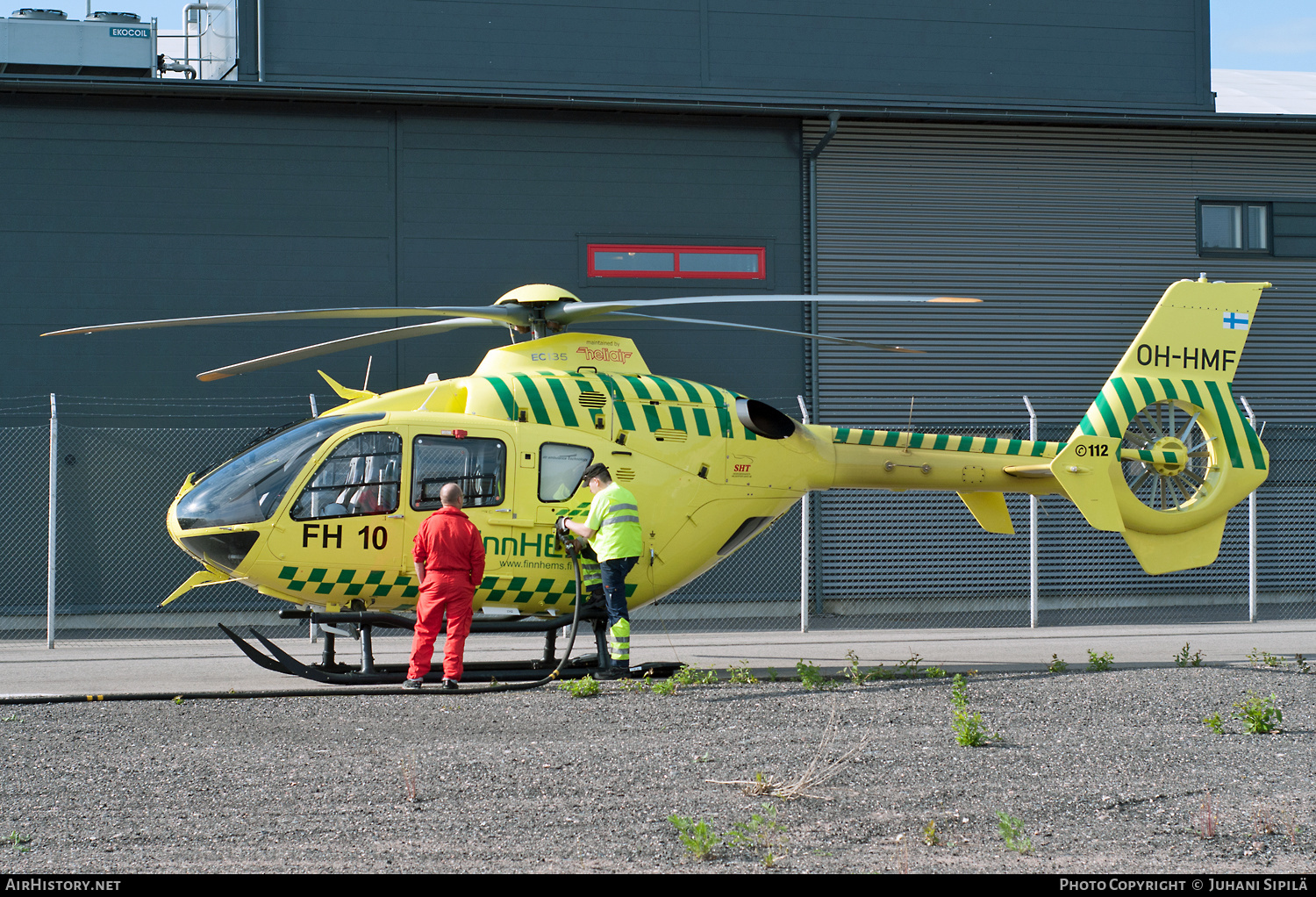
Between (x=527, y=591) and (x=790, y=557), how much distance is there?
7.01 m

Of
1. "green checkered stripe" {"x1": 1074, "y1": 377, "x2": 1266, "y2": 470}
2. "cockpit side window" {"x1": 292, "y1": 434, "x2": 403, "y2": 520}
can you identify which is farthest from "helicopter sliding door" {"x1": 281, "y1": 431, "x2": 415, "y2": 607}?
"green checkered stripe" {"x1": 1074, "y1": 377, "x2": 1266, "y2": 470}

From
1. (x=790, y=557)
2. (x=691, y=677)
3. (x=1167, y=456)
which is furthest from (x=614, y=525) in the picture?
(x=790, y=557)

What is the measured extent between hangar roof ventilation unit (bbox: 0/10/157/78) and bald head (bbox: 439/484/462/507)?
10358 mm

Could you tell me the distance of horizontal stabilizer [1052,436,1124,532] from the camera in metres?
11.2

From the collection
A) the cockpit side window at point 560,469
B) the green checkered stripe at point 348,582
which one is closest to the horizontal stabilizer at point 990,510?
the cockpit side window at point 560,469

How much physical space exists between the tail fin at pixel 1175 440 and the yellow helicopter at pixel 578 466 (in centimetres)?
2

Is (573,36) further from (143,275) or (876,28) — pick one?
(143,275)

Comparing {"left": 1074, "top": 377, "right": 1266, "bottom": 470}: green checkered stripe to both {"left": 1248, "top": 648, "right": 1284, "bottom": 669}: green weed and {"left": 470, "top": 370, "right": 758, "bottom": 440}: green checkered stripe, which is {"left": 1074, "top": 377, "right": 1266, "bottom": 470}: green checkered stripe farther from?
{"left": 470, "top": 370, "right": 758, "bottom": 440}: green checkered stripe

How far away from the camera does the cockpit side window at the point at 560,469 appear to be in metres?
9.99

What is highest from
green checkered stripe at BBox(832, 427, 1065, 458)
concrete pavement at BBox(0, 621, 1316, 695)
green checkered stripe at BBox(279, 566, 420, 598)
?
green checkered stripe at BBox(832, 427, 1065, 458)

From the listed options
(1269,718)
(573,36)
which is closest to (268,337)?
(573,36)

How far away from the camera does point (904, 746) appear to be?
24.3 feet

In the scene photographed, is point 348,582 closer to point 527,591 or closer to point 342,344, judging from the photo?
point 527,591

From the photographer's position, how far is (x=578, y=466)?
10.1 m
